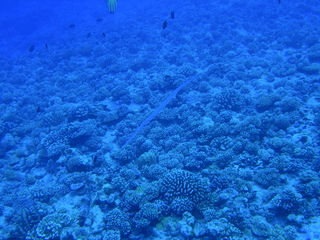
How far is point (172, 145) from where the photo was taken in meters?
10.0

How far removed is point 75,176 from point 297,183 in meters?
7.51

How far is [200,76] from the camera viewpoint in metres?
15.5

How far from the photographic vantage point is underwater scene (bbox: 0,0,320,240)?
6859mm

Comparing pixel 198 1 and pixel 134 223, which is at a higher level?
pixel 198 1

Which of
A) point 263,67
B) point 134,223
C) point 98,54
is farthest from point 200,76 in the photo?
point 98,54

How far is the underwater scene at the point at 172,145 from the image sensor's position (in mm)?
6859

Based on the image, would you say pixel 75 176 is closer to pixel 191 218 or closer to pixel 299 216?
pixel 191 218

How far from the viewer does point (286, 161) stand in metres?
7.99

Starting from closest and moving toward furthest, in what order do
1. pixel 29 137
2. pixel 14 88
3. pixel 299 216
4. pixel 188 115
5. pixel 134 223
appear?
1. pixel 299 216
2. pixel 134 223
3. pixel 188 115
4. pixel 29 137
5. pixel 14 88

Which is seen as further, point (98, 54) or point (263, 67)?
point (98, 54)

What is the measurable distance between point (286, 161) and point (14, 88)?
69.3 ft

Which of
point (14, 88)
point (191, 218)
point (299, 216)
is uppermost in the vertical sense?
point (14, 88)

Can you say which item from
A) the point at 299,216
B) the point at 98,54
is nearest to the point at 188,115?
the point at 299,216

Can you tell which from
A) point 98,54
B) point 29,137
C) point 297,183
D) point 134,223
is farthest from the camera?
point 98,54
